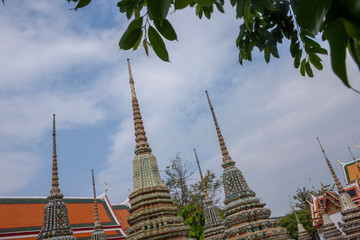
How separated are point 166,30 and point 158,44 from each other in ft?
0.18

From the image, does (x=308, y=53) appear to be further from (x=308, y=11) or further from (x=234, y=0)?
(x=308, y=11)

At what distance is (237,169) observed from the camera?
23.1ft

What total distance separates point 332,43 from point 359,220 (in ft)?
39.0

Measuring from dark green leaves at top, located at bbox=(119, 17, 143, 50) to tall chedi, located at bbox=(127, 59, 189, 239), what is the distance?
212 inches

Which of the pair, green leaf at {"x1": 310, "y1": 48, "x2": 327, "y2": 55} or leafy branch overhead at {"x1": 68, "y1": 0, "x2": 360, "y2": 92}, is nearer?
leafy branch overhead at {"x1": 68, "y1": 0, "x2": 360, "y2": 92}

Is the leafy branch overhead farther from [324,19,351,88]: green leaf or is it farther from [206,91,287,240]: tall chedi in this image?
[206,91,287,240]: tall chedi

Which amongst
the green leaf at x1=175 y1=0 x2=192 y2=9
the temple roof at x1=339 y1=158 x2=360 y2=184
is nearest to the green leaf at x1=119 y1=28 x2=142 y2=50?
the green leaf at x1=175 y1=0 x2=192 y2=9

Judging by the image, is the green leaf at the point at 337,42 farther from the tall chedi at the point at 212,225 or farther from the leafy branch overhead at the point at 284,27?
the tall chedi at the point at 212,225

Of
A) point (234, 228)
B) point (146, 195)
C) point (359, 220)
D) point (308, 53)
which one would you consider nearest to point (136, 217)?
point (146, 195)

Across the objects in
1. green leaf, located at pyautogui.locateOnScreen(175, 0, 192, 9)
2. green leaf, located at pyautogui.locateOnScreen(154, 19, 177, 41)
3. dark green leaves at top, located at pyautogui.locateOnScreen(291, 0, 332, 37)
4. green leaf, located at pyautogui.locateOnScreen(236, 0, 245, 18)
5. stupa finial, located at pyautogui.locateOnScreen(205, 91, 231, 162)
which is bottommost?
dark green leaves at top, located at pyautogui.locateOnScreen(291, 0, 332, 37)

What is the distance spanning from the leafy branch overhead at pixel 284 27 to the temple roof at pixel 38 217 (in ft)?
52.2

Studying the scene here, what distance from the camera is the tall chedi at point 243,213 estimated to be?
6.00 meters

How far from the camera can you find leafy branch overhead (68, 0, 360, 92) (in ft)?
1.83

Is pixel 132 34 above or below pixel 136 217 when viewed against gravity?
below
